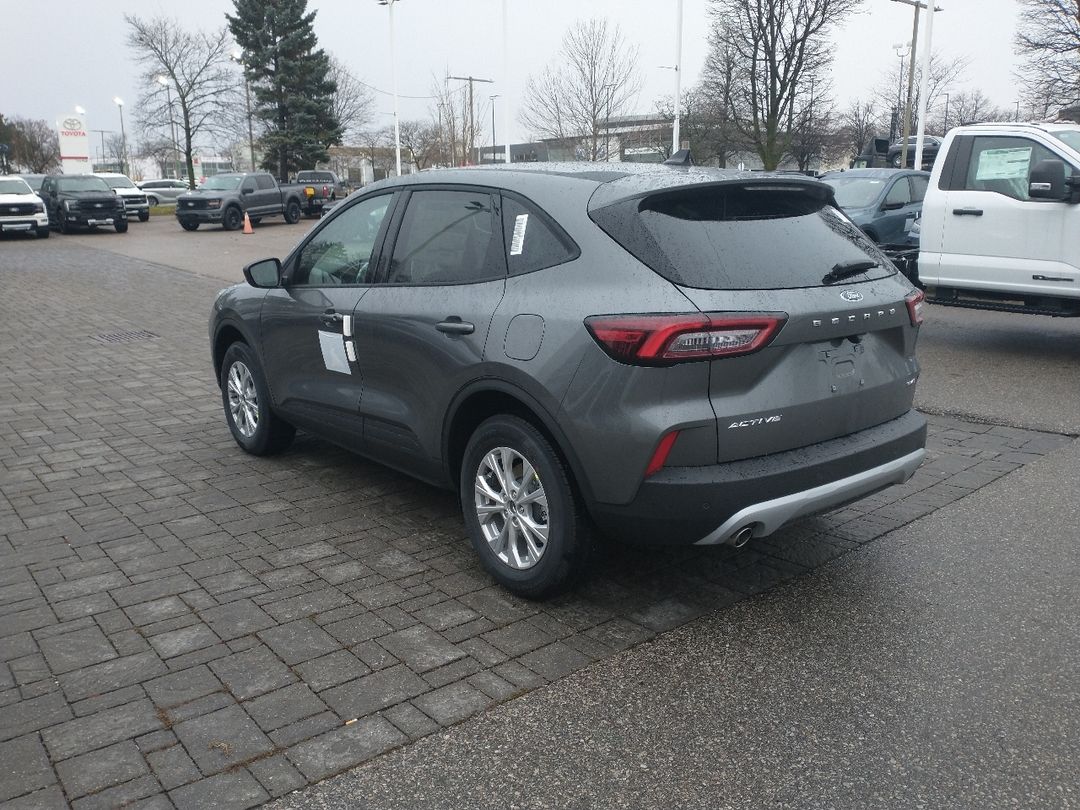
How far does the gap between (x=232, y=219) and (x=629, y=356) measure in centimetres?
3128

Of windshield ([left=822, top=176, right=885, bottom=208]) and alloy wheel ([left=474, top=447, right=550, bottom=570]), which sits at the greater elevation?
windshield ([left=822, top=176, right=885, bottom=208])

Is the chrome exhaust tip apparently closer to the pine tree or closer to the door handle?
the door handle

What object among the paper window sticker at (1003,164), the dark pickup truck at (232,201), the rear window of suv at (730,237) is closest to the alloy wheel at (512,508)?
the rear window of suv at (730,237)

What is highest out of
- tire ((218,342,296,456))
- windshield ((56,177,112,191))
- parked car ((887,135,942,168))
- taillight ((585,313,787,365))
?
parked car ((887,135,942,168))

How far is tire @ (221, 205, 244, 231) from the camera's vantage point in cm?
3183

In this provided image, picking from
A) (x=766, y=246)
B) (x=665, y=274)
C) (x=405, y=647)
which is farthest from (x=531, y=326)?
(x=405, y=647)

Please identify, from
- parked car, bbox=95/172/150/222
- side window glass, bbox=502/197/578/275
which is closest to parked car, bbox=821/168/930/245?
side window glass, bbox=502/197/578/275

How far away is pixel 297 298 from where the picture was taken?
5.40 meters

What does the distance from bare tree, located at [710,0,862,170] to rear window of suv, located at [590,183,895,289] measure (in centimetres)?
4560

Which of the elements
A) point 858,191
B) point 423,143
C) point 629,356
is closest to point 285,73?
point 423,143

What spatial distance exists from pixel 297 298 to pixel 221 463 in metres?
1.37

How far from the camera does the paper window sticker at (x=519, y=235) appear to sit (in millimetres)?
4023

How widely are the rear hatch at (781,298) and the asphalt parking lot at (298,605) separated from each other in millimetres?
863

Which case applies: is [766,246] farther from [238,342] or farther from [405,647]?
[238,342]
